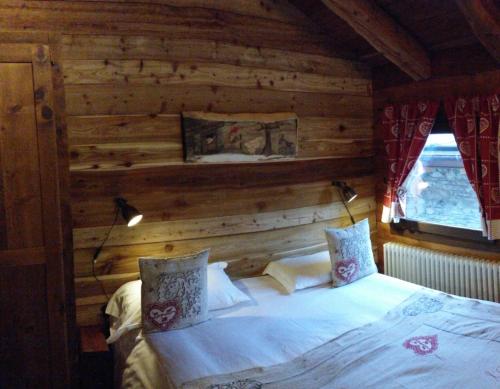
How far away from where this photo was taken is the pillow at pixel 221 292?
2.65 meters

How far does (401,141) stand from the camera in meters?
3.51

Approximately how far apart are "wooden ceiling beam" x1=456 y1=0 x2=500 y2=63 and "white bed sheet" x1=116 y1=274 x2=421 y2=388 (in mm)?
1594

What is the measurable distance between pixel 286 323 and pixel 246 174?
117 centimetres

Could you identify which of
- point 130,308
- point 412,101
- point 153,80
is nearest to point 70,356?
point 130,308

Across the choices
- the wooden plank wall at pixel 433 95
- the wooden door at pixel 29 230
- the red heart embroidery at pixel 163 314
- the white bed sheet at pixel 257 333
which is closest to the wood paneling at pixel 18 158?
the wooden door at pixel 29 230

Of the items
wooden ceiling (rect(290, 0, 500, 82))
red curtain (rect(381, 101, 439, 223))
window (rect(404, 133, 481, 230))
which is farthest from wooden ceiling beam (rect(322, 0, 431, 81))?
window (rect(404, 133, 481, 230))

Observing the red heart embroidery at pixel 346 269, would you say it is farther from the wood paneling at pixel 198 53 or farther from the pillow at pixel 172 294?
the wood paneling at pixel 198 53

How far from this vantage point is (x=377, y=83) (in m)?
3.76

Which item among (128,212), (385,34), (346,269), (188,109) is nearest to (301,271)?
(346,269)

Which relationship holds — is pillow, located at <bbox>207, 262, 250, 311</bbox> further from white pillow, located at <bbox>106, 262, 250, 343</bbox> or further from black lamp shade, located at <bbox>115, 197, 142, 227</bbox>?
black lamp shade, located at <bbox>115, 197, 142, 227</bbox>

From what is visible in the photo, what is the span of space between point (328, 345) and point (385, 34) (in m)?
2.17

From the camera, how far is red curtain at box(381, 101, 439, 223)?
3328 millimetres

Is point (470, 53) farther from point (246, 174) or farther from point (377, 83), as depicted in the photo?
point (246, 174)

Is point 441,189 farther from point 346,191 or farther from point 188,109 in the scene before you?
point 188,109
